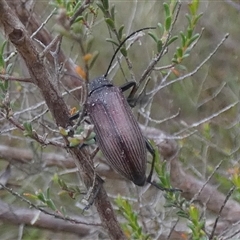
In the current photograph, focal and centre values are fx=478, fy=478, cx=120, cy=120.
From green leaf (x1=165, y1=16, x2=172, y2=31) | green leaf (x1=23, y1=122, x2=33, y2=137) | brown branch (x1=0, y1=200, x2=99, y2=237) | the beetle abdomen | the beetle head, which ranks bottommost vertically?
brown branch (x1=0, y1=200, x2=99, y2=237)

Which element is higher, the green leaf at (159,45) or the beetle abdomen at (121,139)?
the green leaf at (159,45)

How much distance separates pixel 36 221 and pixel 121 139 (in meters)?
1.88

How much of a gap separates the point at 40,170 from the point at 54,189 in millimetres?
1156

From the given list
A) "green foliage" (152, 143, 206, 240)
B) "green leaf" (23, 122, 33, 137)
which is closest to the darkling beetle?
"green foliage" (152, 143, 206, 240)

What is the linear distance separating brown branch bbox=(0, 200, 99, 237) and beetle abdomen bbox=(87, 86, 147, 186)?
5.17ft

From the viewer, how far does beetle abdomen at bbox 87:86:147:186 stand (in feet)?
5.06

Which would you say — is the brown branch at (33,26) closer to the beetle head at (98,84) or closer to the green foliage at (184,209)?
the beetle head at (98,84)

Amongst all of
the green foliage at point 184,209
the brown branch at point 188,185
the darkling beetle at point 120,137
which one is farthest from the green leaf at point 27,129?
the brown branch at point 188,185

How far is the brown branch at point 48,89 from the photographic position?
3.61 feet

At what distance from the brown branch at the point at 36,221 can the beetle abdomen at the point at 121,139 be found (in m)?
1.58

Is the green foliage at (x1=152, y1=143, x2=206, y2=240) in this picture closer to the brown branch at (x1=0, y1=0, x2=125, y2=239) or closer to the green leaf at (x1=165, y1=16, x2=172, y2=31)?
the brown branch at (x1=0, y1=0, x2=125, y2=239)

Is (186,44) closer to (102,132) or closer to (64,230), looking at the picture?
(102,132)

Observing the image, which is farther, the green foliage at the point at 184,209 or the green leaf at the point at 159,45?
the green foliage at the point at 184,209

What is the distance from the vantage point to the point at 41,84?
48.7 inches
